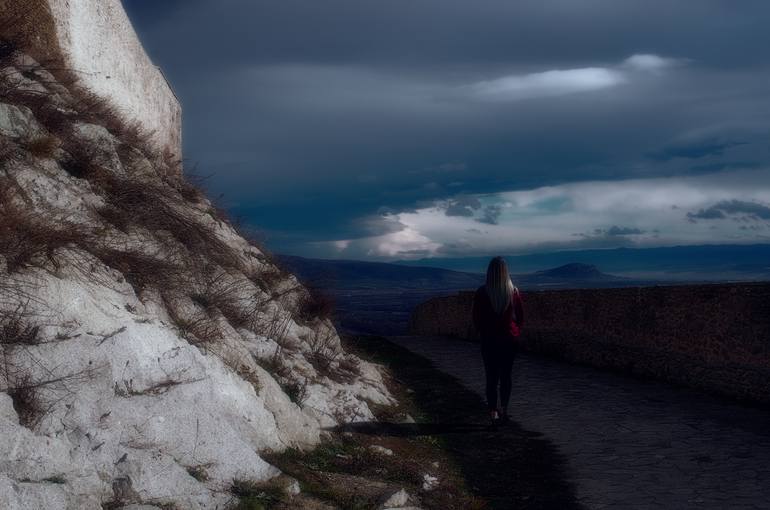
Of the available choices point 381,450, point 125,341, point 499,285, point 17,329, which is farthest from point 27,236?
point 499,285

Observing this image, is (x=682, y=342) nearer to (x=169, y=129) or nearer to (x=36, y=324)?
(x=36, y=324)

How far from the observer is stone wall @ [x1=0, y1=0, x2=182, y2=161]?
37.4 ft

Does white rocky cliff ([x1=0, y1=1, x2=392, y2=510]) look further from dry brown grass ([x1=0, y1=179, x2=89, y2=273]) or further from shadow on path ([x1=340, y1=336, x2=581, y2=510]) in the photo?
shadow on path ([x1=340, y1=336, x2=581, y2=510])

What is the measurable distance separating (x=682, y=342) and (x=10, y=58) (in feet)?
35.8

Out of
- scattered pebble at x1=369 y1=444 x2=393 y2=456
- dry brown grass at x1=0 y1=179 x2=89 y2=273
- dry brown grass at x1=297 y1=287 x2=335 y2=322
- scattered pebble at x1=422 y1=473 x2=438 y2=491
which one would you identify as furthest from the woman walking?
dry brown grass at x1=0 y1=179 x2=89 y2=273

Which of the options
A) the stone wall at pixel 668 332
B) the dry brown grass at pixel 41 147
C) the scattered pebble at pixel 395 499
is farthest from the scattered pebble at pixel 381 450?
the stone wall at pixel 668 332

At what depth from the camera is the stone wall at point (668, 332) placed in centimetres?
1090

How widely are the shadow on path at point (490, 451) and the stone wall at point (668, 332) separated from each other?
3.46m

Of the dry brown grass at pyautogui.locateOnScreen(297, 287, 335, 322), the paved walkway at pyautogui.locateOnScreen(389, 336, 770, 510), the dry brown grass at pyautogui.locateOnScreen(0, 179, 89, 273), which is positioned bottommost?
the paved walkway at pyautogui.locateOnScreen(389, 336, 770, 510)

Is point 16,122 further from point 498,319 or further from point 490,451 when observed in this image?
point 490,451

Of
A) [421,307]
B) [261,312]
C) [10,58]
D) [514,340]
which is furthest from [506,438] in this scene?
[421,307]

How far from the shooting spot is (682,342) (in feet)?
40.7

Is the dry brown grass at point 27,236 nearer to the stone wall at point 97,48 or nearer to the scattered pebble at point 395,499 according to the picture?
the scattered pebble at point 395,499

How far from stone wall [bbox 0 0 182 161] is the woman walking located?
6.90 metres
